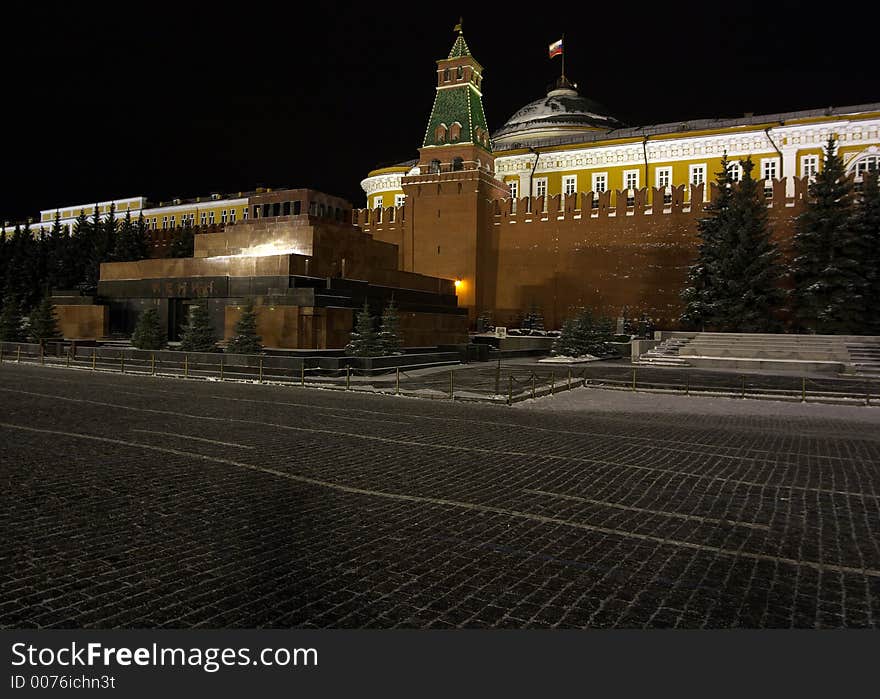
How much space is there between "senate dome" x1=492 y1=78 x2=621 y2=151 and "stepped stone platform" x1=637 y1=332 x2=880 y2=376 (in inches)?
1016

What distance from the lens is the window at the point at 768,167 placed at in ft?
119

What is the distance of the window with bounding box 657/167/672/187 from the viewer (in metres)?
38.9

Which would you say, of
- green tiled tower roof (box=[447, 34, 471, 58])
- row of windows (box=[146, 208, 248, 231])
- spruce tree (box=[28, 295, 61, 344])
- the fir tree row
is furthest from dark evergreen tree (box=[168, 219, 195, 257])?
the fir tree row

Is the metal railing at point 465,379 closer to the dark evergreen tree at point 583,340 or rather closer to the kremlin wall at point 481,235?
the kremlin wall at point 481,235

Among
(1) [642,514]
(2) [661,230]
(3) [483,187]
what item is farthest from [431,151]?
(1) [642,514]

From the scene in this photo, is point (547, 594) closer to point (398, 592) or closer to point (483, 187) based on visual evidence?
point (398, 592)

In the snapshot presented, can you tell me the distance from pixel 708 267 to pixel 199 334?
21.0m

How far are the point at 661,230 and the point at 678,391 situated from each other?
18000 mm

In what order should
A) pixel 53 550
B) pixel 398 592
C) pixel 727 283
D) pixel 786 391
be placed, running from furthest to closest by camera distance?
pixel 727 283 → pixel 786 391 → pixel 53 550 → pixel 398 592

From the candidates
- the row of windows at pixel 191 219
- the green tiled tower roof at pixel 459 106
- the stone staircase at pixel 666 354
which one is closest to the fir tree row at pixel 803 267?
the stone staircase at pixel 666 354

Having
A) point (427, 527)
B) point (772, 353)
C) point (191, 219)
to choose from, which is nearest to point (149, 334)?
point (427, 527)

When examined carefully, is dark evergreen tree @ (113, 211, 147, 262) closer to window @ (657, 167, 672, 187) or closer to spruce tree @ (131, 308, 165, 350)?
spruce tree @ (131, 308, 165, 350)

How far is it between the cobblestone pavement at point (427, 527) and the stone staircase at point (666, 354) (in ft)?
44.8

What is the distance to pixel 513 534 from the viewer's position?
4.20 m
